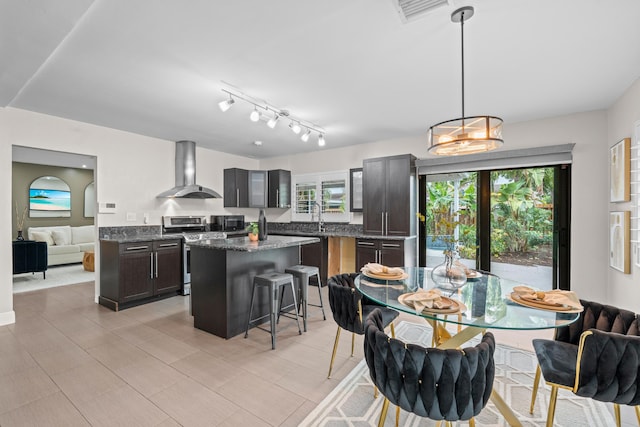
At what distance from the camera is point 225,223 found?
5.80 meters

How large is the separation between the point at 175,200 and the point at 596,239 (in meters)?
6.18

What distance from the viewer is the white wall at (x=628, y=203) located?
273 centimetres

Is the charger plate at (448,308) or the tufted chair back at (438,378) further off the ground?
the charger plate at (448,308)

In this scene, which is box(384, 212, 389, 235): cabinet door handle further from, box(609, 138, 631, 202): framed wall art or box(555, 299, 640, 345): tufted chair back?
box(555, 299, 640, 345): tufted chair back

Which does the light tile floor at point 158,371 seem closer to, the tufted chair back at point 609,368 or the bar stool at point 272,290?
the bar stool at point 272,290

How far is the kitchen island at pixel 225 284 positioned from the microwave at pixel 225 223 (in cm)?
245

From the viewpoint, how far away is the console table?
206 inches

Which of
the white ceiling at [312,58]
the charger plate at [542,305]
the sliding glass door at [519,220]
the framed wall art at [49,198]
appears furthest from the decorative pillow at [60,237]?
the charger plate at [542,305]

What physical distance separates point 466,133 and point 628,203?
232 cm

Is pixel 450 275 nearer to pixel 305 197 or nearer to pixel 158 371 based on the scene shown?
pixel 158 371

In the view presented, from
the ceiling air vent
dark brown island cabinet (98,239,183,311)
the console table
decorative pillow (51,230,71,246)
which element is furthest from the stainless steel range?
the ceiling air vent

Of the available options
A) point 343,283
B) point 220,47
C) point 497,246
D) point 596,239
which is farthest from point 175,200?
point 596,239

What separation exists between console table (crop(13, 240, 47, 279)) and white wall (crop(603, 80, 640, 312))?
8.57 meters

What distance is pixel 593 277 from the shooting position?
3607mm
